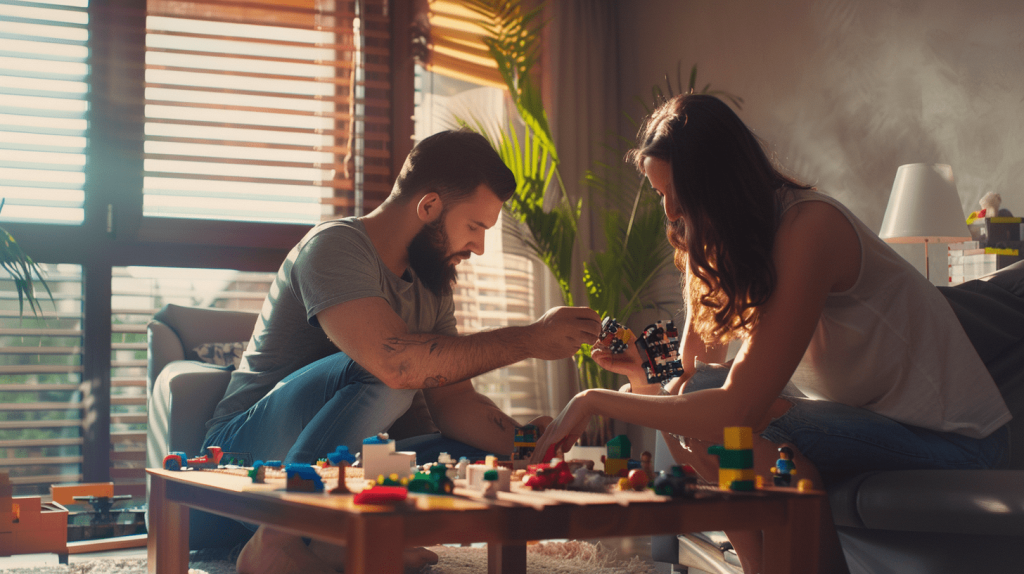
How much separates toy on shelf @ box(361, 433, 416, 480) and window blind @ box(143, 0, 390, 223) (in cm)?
285

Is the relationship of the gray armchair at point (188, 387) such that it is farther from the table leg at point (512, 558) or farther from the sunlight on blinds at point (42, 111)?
the sunlight on blinds at point (42, 111)

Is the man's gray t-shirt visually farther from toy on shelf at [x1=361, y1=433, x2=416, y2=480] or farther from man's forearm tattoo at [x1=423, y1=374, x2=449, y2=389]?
toy on shelf at [x1=361, y1=433, x2=416, y2=480]

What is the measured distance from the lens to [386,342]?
5.16 ft

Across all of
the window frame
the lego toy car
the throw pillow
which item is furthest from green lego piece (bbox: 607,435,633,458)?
the window frame

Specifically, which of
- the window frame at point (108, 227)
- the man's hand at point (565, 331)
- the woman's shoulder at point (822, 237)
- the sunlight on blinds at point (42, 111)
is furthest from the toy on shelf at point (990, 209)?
the sunlight on blinds at point (42, 111)

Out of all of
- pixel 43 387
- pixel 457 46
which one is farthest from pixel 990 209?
pixel 43 387

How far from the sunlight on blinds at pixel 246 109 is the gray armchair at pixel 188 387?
1.26 meters

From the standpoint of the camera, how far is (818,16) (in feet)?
10.8

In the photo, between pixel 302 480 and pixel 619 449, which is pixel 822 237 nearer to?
pixel 619 449

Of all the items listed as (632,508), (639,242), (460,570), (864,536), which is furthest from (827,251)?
(639,242)

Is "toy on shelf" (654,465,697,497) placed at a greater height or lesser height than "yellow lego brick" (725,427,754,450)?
lesser

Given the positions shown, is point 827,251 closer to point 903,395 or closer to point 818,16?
point 903,395

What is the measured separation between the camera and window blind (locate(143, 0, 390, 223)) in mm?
3576

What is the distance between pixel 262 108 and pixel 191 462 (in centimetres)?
271
